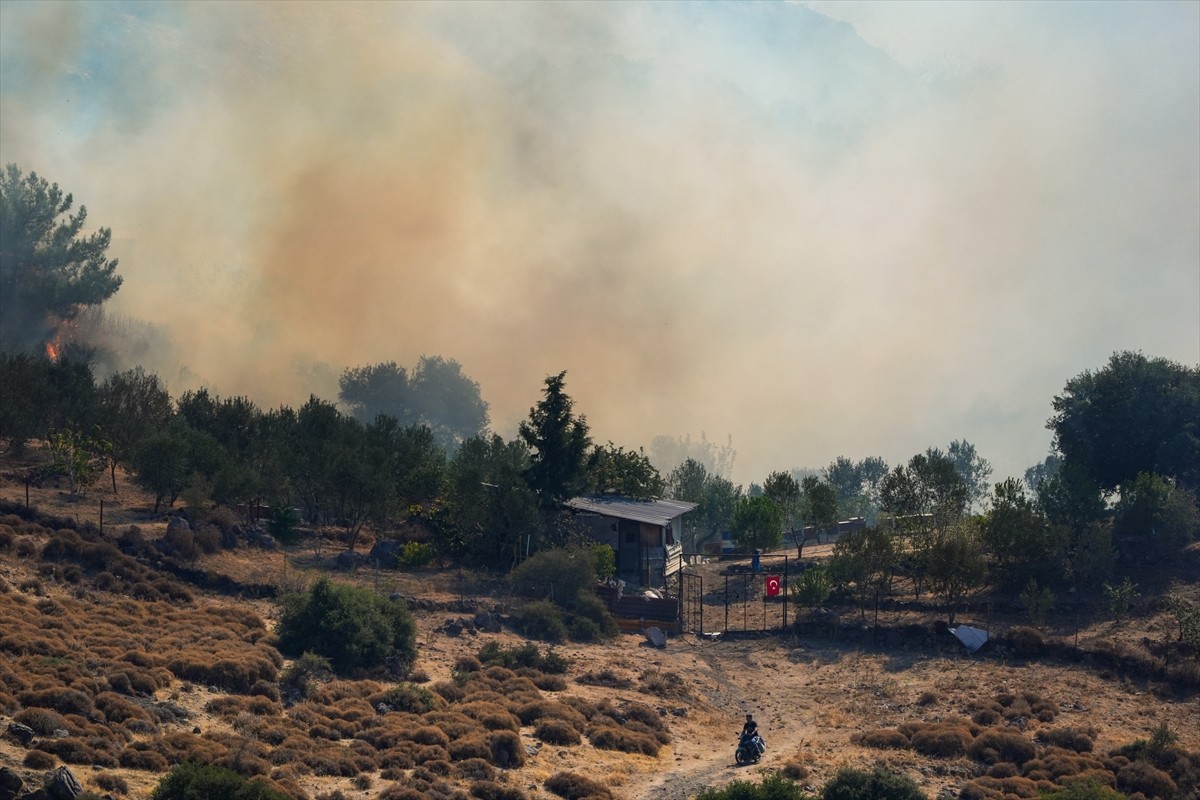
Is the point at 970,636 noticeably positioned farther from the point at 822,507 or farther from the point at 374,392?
the point at 374,392

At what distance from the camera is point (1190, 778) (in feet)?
102

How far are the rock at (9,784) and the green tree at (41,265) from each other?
311 feet

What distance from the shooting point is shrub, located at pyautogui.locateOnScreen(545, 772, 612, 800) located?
1131 inches

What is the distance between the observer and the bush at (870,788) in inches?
1079

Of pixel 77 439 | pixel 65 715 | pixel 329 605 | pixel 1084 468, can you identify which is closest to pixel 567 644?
pixel 329 605

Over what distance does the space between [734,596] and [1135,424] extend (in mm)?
24047

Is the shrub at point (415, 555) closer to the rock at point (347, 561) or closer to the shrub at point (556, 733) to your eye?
the rock at point (347, 561)

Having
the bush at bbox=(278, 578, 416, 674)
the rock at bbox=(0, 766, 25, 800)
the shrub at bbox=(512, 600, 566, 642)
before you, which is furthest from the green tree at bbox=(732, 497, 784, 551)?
the rock at bbox=(0, 766, 25, 800)

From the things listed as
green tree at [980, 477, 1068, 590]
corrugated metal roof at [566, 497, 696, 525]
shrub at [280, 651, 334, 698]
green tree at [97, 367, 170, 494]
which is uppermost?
green tree at [97, 367, 170, 494]

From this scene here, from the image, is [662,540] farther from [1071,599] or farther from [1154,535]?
[1154,535]

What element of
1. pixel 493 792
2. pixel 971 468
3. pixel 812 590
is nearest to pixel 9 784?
pixel 493 792

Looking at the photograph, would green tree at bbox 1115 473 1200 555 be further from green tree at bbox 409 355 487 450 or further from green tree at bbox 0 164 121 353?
green tree at bbox 409 355 487 450

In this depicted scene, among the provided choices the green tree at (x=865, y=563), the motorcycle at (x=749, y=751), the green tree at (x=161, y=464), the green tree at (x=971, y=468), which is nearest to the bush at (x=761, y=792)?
the motorcycle at (x=749, y=751)

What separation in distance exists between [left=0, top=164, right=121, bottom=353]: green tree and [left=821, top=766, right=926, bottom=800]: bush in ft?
325
